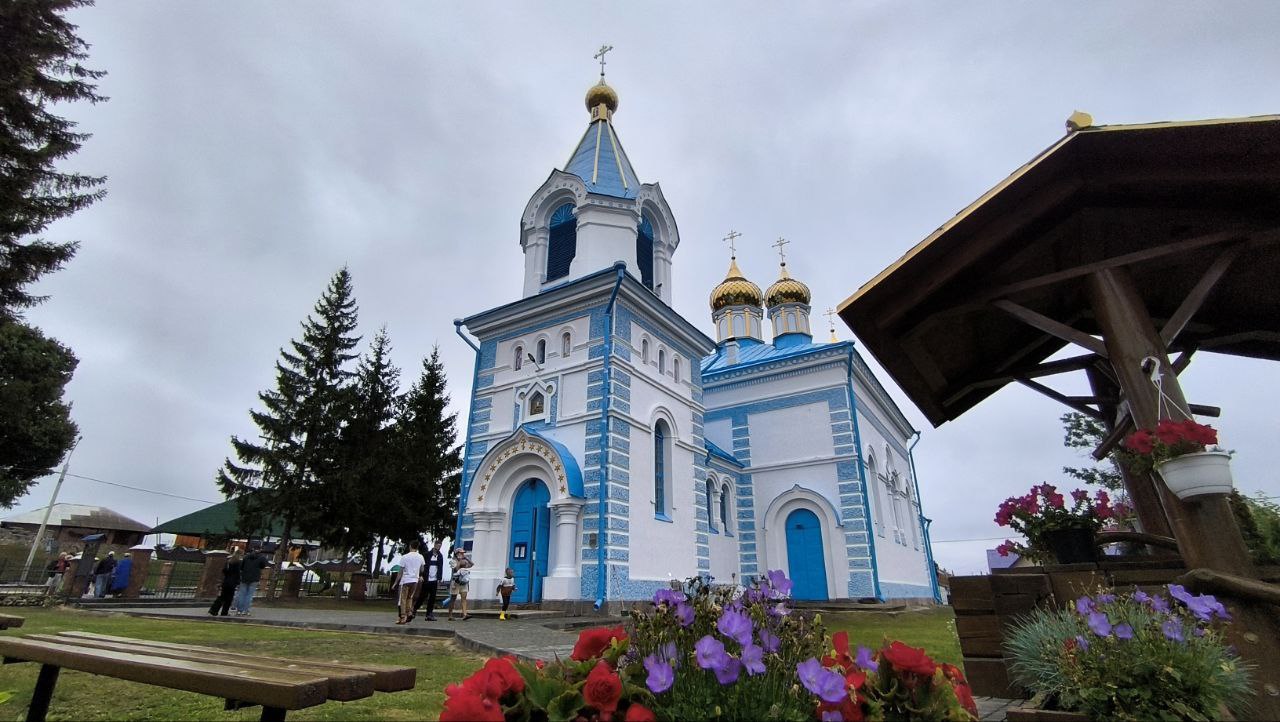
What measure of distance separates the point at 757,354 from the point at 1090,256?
17405 millimetres

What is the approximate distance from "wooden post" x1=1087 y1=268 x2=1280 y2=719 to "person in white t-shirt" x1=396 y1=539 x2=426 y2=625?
10199mm

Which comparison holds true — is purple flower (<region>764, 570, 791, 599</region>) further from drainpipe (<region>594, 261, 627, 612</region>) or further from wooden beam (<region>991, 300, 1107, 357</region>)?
drainpipe (<region>594, 261, 627, 612</region>)

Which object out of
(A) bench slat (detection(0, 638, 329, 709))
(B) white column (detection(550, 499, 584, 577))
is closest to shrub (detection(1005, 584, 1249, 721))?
(A) bench slat (detection(0, 638, 329, 709))

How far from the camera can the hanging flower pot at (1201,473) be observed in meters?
3.38

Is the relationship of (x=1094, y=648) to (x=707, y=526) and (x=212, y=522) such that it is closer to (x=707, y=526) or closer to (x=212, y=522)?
(x=707, y=526)

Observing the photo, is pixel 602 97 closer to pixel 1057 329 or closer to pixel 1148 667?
pixel 1057 329

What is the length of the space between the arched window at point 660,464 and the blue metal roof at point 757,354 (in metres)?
5.94

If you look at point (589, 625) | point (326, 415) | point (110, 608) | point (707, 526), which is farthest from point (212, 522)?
point (589, 625)

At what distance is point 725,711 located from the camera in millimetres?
1593

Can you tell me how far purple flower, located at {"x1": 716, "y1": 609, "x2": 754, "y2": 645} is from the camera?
163cm

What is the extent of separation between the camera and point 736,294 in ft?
85.2

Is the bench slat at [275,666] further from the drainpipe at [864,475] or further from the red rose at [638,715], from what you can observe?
the drainpipe at [864,475]

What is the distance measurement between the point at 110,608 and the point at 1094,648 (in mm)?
17322

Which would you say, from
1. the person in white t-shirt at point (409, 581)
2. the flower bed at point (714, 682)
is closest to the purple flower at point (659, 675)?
the flower bed at point (714, 682)
